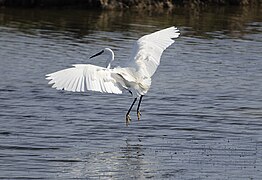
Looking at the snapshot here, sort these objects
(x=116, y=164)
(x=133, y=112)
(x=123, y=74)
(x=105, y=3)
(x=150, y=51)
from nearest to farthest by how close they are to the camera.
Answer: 1. (x=116, y=164)
2. (x=123, y=74)
3. (x=150, y=51)
4. (x=133, y=112)
5. (x=105, y=3)

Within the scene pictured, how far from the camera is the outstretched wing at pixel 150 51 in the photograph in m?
11.6

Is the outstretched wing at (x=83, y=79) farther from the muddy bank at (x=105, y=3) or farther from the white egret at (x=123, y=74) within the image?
the muddy bank at (x=105, y=3)

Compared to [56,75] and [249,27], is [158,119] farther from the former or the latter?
[249,27]

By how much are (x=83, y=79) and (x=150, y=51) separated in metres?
2.35

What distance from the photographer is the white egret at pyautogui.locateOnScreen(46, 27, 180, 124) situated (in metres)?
9.65

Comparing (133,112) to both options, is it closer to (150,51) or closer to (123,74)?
(150,51)

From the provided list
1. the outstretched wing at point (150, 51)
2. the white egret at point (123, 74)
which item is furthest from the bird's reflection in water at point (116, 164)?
the outstretched wing at point (150, 51)

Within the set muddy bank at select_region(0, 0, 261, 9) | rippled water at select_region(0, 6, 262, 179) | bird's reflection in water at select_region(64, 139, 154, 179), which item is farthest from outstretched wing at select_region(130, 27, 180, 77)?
muddy bank at select_region(0, 0, 261, 9)

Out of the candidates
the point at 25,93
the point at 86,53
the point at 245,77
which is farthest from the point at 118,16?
the point at 25,93

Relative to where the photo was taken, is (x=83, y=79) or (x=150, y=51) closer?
(x=83, y=79)

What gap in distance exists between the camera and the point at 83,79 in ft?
32.2

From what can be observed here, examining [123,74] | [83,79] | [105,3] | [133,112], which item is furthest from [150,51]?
[105,3]

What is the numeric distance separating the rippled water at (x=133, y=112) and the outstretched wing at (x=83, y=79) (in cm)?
81

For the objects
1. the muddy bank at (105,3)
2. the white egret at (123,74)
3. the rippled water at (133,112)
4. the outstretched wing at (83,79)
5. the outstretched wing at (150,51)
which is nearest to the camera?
the rippled water at (133,112)
